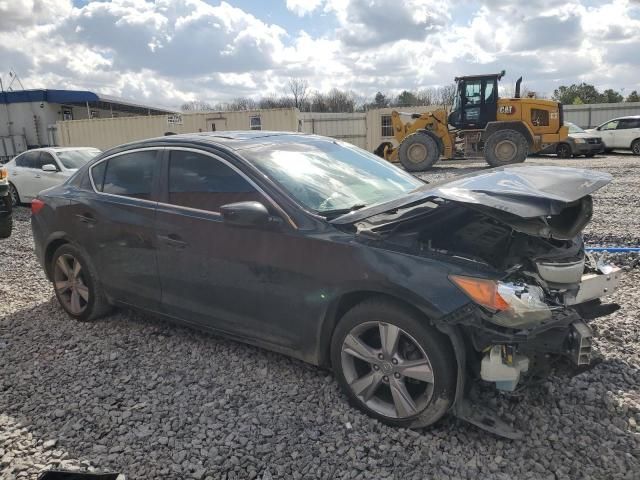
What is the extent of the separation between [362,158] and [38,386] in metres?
2.96

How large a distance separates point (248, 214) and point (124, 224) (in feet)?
4.48

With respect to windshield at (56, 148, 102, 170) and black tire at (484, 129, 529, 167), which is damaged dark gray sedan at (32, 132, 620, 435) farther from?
black tire at (484, 129, 529, 167)

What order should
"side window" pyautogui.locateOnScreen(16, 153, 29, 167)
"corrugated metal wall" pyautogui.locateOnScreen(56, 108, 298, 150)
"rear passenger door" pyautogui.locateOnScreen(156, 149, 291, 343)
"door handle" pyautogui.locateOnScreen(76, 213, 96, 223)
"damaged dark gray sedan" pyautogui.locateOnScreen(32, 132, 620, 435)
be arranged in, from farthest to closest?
"corrugated metal wall" pyautogui.locateOnScreen(56, 108, 298, 150) → "side window" pyautogui.locateOnScreen(16, 153, 29, 167) → "door handle" pyautogui.locateOnScreen(76, 213, 96, 223) → "rear passenger door" pyautogui.locateOnScreen(156, 149, 291, 343) → "damaged dark gray sedan" pyautogui.locateOnScreen(32, 132, 620, 435)

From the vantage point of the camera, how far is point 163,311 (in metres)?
3.84

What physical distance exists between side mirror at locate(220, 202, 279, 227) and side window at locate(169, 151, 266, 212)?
0.42ft

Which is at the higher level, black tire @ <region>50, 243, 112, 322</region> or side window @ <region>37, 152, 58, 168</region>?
side window @ <region>37, 152, 58, 168</region>

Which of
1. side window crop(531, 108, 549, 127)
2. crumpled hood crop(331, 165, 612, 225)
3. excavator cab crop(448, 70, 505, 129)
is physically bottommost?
crumpled hood crop(331, 165, 612, 225)

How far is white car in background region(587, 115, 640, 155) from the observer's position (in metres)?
20.6

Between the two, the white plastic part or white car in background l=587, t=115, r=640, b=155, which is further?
white car in background l=587, t=115, r=640, b=155

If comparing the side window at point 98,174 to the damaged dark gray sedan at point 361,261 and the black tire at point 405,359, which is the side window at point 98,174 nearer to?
the damaged dark gray sedan at point 361,261

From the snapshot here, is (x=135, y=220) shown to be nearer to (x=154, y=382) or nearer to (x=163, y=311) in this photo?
(x=163, y=311)

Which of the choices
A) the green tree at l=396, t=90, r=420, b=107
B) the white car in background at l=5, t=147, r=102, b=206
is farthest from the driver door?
the green tree at l=396, t=90, r=420, b=107


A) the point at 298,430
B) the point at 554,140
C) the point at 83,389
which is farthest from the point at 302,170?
the point at 554,140

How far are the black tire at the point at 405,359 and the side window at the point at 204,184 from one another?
3.37 feet
